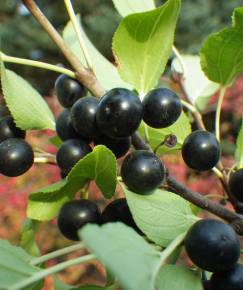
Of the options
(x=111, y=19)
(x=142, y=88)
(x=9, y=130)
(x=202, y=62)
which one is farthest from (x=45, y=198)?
(x=111, y=19)

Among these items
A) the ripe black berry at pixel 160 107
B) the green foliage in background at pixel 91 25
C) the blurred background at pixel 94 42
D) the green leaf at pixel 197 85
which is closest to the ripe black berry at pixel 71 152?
the ripe black berry at pixel 160 107

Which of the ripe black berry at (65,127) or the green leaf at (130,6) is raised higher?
the green leaf at (130,6)

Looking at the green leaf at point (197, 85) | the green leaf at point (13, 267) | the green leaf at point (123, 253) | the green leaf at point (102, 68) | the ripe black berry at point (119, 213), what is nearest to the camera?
the green leaf at point (123, 253)

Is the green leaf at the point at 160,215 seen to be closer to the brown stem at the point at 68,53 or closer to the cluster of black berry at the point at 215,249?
the cluster of black berry at the point at 215,249

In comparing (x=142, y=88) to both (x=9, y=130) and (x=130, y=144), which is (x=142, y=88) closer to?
(x=130, y=144)

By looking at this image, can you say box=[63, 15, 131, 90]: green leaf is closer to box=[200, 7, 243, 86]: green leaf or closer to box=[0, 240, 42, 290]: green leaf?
box=[200, 7, 243, 86]: green leaf

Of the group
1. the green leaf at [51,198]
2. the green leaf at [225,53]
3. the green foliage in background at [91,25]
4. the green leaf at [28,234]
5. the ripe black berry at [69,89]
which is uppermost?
the green leaf at [225,53]

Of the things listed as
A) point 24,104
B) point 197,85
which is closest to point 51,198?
point 24,104

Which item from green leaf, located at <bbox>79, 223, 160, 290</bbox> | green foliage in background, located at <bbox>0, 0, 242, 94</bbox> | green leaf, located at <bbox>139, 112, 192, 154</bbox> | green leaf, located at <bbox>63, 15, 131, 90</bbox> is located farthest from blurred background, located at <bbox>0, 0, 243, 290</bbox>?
green leaf, located at <bbox>79, 223, 160, 290</bbox>
